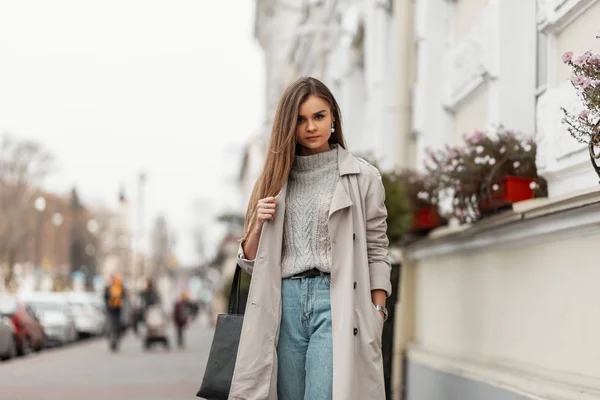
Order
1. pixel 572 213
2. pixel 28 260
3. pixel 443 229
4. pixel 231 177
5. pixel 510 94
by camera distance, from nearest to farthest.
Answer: pixel 572 213
pixel 510 94
pixel 443 229
pixel 231 177
pixel 28 260

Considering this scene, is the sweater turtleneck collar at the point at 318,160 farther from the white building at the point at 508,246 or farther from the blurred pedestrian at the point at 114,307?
the blurred pedestrian at the point at 114,307

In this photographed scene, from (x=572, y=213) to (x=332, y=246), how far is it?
4.90 feet

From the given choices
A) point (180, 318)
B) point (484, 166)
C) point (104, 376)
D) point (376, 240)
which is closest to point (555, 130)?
point (484, 166)

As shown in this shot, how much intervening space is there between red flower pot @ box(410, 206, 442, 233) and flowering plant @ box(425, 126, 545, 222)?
1.88 m

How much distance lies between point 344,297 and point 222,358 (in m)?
0.66

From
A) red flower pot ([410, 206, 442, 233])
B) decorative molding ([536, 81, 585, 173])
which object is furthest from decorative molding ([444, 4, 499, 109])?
decorative molding ([536, 81, 585, 173])

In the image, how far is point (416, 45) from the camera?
13.3 meters

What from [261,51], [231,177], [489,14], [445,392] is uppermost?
[261,51]

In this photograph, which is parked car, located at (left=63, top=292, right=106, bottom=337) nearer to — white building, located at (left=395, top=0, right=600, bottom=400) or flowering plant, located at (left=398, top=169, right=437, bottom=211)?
white building, located at (left=395, top=0, right=600, bottom=400)

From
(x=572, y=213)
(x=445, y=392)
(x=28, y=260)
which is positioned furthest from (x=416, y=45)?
(x=28, y=260)

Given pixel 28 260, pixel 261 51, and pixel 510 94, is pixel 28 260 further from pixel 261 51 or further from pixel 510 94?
pixel 510 94

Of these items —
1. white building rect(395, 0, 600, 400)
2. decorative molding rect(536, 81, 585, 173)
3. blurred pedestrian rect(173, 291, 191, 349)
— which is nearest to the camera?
white building rect(395, 0, 600, 400)

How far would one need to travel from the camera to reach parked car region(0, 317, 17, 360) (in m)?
22.4

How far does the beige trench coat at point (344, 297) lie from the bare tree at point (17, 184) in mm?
75391
